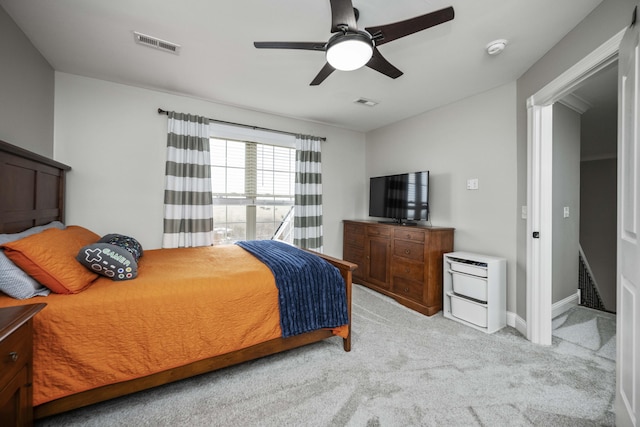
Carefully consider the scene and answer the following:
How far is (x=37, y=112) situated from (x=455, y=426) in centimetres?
395

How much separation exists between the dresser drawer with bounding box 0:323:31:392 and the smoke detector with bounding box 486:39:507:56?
3328mm

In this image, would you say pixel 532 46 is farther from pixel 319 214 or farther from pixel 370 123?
pixel 319 214

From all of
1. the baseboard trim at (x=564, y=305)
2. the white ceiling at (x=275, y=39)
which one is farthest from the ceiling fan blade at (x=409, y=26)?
the baseboard trim at (x=564, y=305)

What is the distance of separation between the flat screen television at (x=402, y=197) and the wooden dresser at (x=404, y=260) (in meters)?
0.27

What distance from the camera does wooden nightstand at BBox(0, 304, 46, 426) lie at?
0.97 metres

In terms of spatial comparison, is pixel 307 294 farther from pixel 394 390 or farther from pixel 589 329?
pixel 589 329

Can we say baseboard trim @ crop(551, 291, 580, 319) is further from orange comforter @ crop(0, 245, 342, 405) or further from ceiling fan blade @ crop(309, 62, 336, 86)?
ceiling fan blade @ crop(309, 62, 336, 86)

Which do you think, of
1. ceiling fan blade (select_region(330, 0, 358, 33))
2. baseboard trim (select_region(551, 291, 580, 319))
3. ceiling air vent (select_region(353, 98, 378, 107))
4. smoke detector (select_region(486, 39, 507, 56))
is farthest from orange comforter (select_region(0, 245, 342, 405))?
baseboard trim (select_region(551, 291, 580, 319))

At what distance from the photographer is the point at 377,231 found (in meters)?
3.63

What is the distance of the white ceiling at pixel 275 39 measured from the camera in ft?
5.60

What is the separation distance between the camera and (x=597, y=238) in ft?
13.2

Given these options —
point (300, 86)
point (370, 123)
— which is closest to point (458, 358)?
point (300, 86)

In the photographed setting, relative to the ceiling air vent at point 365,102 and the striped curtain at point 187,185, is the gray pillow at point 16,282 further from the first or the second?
the ceiling air vent at point 365,102

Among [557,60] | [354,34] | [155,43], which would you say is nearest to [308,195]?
[155,43]
